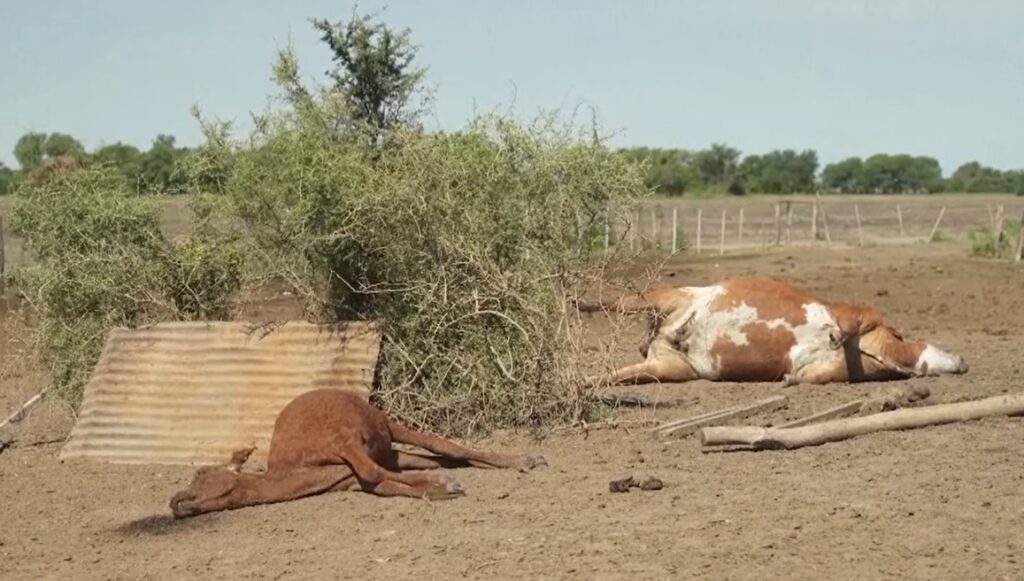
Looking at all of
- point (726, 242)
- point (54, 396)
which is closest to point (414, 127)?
point (54, 396)

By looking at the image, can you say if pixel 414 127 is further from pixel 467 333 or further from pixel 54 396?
pixel 54 396

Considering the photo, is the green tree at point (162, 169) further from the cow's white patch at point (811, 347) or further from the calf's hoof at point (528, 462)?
the cow's white patch at point (811, 347)

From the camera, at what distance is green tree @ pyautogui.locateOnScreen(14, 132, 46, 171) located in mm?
12758

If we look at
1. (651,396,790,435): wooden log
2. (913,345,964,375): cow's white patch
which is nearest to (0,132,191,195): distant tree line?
(651,396,790,435): wooden log

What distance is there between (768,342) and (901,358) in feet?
3.82

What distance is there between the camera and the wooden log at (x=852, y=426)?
9380 mm

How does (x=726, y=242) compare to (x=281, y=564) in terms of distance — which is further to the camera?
(x=726, y=242)

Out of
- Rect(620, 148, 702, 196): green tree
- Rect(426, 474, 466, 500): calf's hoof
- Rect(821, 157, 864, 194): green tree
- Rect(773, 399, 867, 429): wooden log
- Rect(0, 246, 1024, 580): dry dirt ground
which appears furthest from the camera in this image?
Rect(821, 157, 864, 194): green tree

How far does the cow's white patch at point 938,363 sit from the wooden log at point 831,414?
2.57 metres

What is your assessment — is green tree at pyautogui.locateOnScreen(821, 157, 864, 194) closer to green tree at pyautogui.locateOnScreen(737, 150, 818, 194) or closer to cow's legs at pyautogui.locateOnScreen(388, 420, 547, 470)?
green tree at pyautogui.locateOnScreen(737, 150, 818, 194)

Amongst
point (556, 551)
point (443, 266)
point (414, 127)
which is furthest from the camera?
point (414, 127)

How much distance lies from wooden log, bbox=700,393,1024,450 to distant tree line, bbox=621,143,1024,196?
178 ft

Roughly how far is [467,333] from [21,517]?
10.7 feet

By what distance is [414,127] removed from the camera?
11312mm
